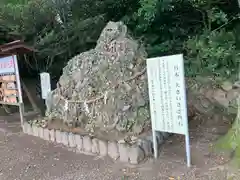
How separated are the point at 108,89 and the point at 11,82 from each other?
2.71 metres

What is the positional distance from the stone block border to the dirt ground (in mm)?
107

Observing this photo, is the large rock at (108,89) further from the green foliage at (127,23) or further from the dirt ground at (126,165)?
the green foliage at (127,23)

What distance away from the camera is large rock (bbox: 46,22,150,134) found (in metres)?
4.16

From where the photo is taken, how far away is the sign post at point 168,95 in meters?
3.13

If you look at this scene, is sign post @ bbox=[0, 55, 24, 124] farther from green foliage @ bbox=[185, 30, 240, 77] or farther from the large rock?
green foliage @ bbox=[185, 30, 240, 77]

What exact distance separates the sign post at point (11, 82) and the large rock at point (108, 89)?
2.99ft

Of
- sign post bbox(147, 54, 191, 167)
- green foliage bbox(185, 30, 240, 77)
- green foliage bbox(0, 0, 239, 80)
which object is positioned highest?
green foliage bbox(0, 0, 239, 80)

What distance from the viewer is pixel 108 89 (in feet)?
14.4

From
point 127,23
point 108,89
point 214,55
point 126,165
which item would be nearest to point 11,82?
point 108,89

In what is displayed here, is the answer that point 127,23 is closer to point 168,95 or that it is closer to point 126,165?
point 168,95

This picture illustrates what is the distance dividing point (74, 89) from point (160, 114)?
6.89 ft

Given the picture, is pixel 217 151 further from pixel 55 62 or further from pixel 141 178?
pixel 55 62

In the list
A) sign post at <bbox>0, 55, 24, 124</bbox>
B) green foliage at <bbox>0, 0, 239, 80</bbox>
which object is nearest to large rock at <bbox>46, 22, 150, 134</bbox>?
sign post at <bbox>0, 55, 24, 124</bbox>

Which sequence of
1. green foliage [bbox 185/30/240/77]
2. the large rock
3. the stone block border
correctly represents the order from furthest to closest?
1. green foliage [bbox 185/30/240/77]
2. the large rock
3. the stone block border
